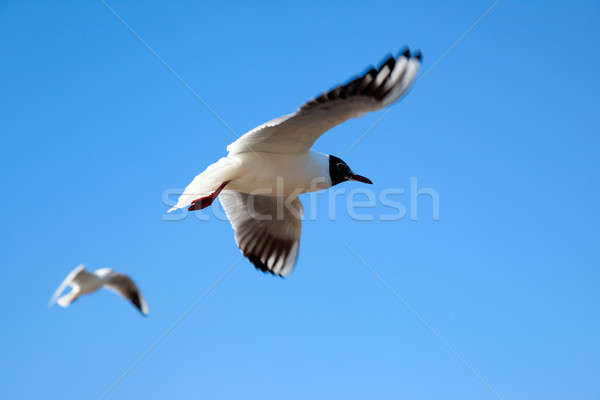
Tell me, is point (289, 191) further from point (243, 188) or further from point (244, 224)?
point (244, 224)

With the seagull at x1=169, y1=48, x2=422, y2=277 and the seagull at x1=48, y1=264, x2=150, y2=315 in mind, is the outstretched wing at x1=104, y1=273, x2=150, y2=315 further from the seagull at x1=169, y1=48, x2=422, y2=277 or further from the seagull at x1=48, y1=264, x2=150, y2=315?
the seagull at x1=169, y1=48, x2=422, y2=277

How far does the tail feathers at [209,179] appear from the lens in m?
4.89

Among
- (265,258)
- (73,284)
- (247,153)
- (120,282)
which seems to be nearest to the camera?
(73,284)

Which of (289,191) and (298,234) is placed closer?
(289,191)

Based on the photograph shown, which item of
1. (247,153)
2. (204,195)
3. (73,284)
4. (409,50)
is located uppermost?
(409,50)

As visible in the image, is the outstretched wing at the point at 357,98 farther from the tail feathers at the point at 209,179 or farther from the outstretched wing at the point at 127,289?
the outstretched wing at the point at 127,289

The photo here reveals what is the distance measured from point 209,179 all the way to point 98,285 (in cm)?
136

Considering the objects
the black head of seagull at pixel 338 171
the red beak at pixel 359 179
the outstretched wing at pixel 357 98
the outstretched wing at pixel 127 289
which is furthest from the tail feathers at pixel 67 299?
the red beak at pixel 359 179

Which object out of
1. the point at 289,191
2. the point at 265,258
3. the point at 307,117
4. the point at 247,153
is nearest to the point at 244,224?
the point at 265,258

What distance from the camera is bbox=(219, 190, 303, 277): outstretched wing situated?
239 inches

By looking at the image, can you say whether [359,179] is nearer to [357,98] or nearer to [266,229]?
[266,229]

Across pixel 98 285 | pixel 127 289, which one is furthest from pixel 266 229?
pixel 98 285

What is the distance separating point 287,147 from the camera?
502 centimetres

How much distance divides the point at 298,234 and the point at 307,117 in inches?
73.2
